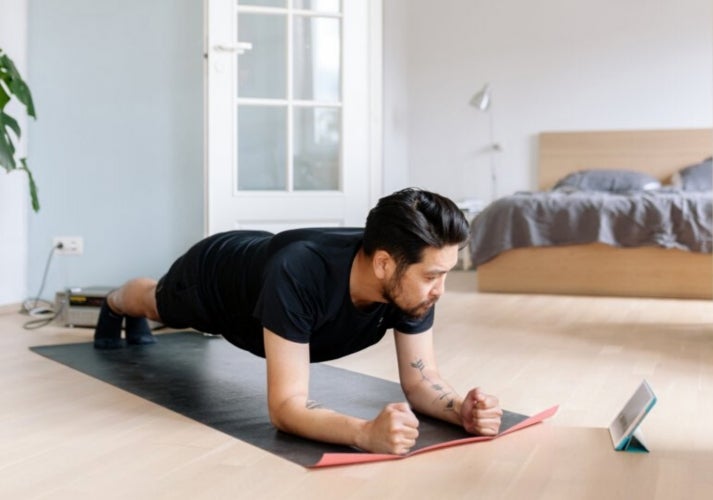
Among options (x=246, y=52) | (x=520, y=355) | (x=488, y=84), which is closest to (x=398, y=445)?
(x=520, y=355)

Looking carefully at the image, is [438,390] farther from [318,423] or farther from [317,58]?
[317,58]

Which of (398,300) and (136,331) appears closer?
(398,300)

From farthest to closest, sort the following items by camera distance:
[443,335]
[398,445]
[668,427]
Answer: [443,335] < [668,427] < [398,445]

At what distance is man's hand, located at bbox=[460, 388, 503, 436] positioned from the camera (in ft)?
6.89

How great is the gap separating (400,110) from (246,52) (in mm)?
3594

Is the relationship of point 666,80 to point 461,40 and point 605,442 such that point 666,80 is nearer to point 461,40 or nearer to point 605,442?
point 461,40

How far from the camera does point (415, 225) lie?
1.91m

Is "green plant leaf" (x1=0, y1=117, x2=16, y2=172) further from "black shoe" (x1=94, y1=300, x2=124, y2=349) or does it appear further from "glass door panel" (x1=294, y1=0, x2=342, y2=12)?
"glass door panel" (x1=294, y1=0, x2=342, y2=12)

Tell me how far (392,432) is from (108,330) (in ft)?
5.61

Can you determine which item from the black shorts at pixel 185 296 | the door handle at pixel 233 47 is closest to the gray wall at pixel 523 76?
the door handle at pixel 233 47

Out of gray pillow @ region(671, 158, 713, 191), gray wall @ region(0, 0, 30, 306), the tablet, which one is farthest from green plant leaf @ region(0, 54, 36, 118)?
gray pillow @ region(671, 158, 713, 191)

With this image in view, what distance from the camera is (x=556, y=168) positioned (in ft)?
24.5

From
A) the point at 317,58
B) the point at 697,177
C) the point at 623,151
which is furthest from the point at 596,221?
the point at 317,58

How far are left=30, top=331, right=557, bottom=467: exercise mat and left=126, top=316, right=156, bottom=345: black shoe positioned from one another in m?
0.04
